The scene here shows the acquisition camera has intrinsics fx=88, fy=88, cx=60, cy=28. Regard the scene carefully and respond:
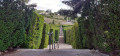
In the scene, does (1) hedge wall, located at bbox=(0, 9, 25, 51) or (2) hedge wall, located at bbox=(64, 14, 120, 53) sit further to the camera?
(1) hedge wall, located at bbox=(0, 9, 25, 51)

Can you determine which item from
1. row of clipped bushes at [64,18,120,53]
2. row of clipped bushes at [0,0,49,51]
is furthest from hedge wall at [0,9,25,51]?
row of clipped bushes at [64,18,120,53]

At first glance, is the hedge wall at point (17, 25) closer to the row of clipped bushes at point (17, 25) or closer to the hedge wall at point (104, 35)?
the row of clipped bushes at point (17, 25)

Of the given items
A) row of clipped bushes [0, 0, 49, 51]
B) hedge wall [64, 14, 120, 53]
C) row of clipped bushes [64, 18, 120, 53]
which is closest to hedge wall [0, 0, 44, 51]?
row of clipped bushes [0, 0, 49, 51]

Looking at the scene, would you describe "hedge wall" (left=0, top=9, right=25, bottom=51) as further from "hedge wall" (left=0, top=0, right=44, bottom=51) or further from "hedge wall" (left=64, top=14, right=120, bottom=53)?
"hedge wall" (left=64, top=14, right=120, bottom=53)

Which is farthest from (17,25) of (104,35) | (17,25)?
(104,35)

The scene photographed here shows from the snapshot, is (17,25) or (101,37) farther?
(17,25)

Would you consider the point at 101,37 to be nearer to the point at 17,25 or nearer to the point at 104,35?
the point at 104,35

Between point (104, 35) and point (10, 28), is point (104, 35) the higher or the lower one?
the lower one

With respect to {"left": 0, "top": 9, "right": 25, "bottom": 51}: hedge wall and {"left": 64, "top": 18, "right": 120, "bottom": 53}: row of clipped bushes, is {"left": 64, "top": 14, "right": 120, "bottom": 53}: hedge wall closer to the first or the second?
{"left": 64, "top": 18, "right": 120, "bottom": 53}: row of clipped bushes

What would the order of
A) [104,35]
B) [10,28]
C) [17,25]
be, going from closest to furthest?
[104,35] → [10,28] → [17,25]

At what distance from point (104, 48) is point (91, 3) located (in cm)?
219

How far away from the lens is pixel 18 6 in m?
4.51

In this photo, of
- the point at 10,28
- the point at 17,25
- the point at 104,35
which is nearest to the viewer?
the point at 104,35

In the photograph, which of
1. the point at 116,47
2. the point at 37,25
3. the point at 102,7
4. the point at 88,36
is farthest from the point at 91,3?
the point at 37,25
